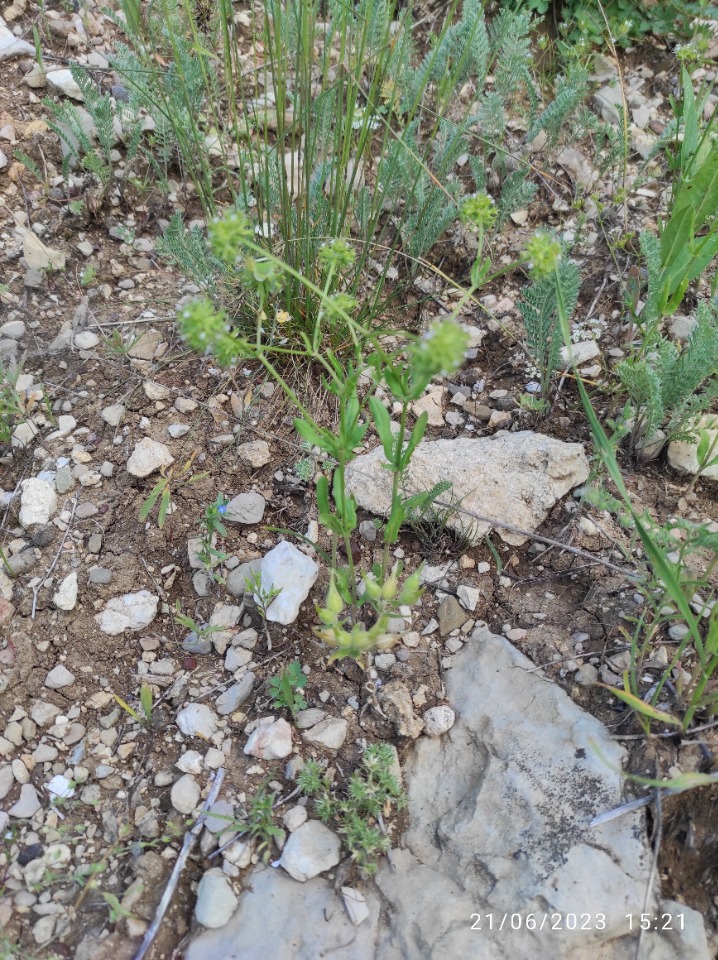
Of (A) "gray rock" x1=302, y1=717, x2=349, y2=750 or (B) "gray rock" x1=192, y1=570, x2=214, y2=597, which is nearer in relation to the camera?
(A) "gray rock" x1=302, y1=717, x2=349, y2=750

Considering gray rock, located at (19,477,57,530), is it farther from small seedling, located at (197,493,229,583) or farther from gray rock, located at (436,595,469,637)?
gray rock, located at (436,595,469,637)

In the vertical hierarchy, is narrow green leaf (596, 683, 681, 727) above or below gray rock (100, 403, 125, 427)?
below

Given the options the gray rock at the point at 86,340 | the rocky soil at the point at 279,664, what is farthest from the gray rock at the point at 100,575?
the gray rock at the point at 86,340

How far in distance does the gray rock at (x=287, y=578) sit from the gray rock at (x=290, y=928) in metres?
0.57

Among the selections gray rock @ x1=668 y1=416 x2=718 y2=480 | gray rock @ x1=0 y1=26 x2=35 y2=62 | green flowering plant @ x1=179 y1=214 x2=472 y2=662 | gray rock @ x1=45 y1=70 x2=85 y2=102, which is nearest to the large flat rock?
green flowering plant @ x1=179 y1=214 x2=472 y2=662

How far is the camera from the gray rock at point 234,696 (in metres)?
1.73

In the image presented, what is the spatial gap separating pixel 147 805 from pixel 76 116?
2.16 metres

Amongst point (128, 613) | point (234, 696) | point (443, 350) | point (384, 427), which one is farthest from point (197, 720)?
point (443, 350)

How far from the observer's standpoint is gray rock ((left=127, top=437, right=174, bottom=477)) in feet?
6.73

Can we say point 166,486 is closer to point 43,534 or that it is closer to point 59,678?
point 43,534

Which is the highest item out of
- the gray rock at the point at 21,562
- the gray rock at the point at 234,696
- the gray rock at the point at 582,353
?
the gray rock at the point at 582,353

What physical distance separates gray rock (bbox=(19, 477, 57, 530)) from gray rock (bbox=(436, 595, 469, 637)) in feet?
3.47

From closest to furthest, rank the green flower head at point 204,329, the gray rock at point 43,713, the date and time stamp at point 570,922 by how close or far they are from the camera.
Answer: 1. the green flower head at point 204,329
2. the date and time stamp at point 570,922
3. the gray rock at point 43,713

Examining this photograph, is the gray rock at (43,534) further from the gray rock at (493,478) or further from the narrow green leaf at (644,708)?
the narrow green leaf at (644,708)
